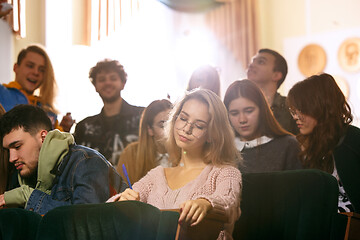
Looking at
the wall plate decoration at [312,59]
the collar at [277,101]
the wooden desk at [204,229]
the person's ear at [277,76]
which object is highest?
the wall plate decoration at [312,59]

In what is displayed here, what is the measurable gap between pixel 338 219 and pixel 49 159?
79cm

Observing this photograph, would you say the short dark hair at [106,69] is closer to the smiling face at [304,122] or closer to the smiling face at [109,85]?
the smiling face at [109,85]

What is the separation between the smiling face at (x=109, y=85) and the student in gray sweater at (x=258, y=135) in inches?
18.5

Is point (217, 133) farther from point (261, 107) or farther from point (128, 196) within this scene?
point (261, 107)

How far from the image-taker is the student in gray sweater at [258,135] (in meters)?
1.62

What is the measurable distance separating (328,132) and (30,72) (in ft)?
3.59

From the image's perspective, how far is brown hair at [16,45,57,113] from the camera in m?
1.85

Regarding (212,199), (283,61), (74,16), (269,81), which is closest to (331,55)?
(283,61)

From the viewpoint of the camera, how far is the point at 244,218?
1.30 m

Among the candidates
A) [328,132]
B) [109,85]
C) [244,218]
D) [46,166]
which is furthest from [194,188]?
[109,85]

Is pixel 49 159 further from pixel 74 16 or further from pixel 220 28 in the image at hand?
pixel 220 28

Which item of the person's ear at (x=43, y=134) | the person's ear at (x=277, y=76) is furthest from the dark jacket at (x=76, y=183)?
the person's ear at (x=277, y=76)

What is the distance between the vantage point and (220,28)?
2.70 meters

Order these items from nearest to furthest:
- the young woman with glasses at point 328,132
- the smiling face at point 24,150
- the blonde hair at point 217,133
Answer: the blonde hair at point 217,133 → the smiling face at point 24,150 → the young woman with glasses at point 328,132
